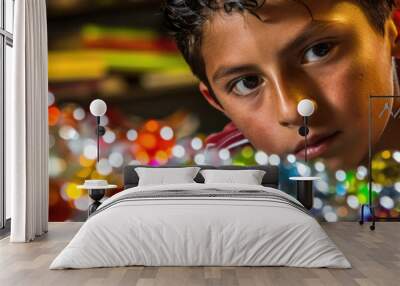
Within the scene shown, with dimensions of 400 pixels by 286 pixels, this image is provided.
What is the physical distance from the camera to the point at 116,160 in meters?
7.63

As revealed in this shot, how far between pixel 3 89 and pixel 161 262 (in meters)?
3.30

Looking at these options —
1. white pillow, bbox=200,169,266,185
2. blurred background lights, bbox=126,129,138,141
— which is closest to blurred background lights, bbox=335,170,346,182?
white pillow, bbox=200,169,266,185

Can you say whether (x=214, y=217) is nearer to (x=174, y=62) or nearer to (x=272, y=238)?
(x=272, y=238)

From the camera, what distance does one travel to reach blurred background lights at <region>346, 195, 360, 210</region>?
298 inches

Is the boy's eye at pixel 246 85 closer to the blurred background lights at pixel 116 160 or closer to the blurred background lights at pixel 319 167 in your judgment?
the blurred background lights at pixel 319 167

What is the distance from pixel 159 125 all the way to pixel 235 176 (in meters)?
1.26

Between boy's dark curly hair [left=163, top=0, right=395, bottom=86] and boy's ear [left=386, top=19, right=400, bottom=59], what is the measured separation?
0.08m

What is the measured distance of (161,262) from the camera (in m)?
4.68

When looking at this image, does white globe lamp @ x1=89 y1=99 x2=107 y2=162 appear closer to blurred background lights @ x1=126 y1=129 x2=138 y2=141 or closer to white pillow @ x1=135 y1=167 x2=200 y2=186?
blurred background lights @ x1=126 y1=129 x2=138 y2=141

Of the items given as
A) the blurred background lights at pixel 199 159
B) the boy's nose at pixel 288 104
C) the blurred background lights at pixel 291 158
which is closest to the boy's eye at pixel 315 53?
the boy's nose at pixel 288 104

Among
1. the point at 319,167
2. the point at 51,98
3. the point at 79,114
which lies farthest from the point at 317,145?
the point at 51,98

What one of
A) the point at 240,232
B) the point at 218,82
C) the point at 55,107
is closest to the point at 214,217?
the point at 240,232

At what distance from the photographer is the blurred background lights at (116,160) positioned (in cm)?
762

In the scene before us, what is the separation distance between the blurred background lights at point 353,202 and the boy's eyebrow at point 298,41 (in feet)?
6.49
